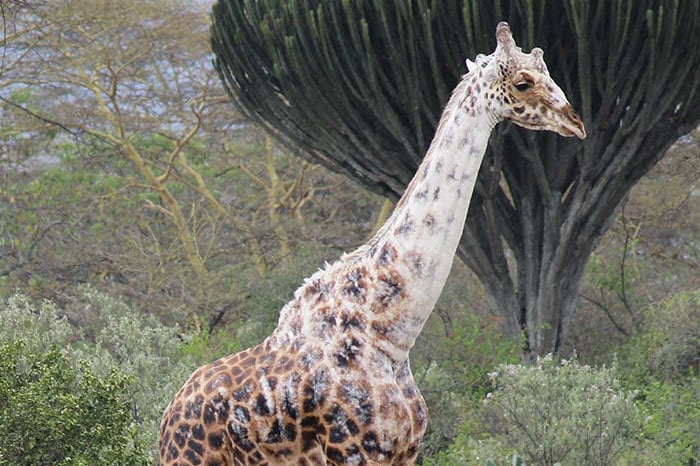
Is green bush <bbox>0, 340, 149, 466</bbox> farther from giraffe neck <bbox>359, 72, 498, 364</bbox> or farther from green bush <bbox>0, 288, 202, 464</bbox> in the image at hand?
giraffe neck <bbox>359, 72, 498, 364</bbox>

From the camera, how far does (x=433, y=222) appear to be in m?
4.42

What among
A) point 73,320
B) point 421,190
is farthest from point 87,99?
point 421,190

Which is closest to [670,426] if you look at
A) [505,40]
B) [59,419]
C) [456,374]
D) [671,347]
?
[671,347]

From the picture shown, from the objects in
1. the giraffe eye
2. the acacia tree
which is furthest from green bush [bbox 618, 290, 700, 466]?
the giraffe eye

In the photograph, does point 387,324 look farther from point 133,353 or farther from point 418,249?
point 133,353

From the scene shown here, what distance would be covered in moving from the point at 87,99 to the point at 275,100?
9590 mm

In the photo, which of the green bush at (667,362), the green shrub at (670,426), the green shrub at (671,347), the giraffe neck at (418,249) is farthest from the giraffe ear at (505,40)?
the green shrub at (671,347)

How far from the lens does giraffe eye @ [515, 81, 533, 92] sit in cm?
444

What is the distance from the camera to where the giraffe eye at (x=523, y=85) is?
444cm

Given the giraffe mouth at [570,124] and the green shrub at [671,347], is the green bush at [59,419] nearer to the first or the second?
the giraffe mouth at [570,124]

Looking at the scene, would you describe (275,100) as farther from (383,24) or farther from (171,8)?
(171,8)

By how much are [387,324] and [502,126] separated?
4.56 metres

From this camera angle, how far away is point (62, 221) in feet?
56.6

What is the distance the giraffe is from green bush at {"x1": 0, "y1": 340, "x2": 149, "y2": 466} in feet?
5.38
